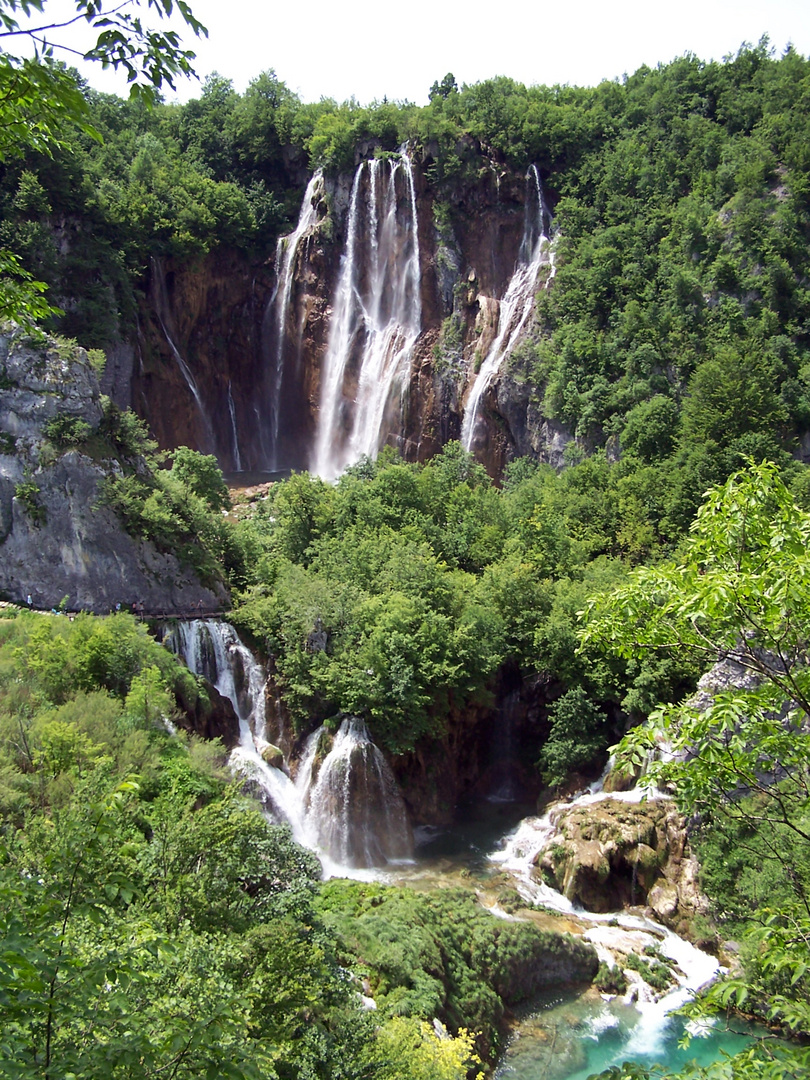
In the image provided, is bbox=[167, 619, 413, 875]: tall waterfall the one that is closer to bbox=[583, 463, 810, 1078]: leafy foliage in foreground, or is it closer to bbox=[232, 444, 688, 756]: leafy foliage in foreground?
bbox=[232, 444, 688, 756]: leafy foliage in foreground

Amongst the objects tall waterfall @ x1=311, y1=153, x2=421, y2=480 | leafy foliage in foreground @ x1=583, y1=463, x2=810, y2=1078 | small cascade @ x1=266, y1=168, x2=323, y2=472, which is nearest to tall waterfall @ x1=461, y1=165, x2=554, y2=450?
tall waterfall @ x1=311, y1=153, x2=421, y2=480

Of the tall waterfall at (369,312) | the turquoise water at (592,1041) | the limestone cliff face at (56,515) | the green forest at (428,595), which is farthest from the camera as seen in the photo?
the tall waterfall at (369,312)

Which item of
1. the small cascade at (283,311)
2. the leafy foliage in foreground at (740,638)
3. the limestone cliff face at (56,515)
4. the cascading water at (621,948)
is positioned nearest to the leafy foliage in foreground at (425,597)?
the cascading water at (621,948)

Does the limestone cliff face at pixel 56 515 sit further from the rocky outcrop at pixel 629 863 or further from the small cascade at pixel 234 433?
the small cascade at pixel 234 433

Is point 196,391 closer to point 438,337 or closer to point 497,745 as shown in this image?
point 438,337

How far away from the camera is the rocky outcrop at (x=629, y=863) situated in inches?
683

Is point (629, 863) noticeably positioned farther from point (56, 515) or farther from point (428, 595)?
→ point (56, 515)

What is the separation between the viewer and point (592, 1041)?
14.1 meters

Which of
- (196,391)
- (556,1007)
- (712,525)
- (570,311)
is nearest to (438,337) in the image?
(570,311)

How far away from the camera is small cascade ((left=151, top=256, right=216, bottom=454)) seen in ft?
139

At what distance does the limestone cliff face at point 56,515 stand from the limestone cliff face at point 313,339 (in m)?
14.3

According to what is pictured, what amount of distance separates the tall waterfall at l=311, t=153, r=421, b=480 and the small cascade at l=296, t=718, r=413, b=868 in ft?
77.1

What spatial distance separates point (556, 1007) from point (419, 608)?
35.8ft

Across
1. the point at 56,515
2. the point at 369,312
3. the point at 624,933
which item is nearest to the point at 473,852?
the point at 624,933
